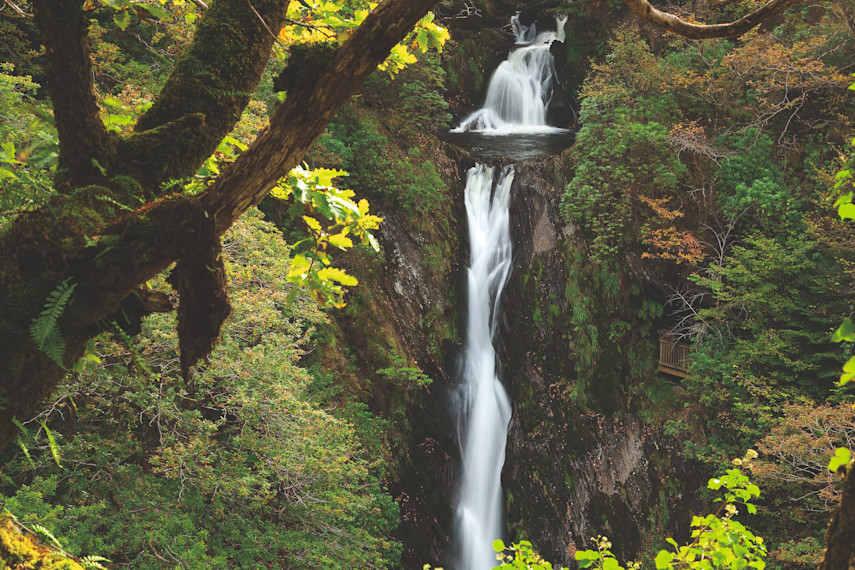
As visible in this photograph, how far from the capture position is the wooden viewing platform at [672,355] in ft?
35.2

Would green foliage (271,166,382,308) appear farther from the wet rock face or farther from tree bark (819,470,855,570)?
the wet rock face

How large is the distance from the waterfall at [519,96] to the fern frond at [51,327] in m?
14.9

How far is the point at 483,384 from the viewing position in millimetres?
11898

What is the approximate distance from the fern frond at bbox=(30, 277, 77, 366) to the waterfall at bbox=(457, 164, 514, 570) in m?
10.4

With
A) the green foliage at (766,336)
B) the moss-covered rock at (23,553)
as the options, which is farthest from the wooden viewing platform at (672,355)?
the moss-covered rock at (23,553)

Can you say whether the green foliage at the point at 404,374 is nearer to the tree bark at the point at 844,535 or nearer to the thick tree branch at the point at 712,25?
the thick tree branch at the point at 712,25

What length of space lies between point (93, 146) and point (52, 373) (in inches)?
25.5

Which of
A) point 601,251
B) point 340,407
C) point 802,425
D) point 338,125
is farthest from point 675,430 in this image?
point 338,125

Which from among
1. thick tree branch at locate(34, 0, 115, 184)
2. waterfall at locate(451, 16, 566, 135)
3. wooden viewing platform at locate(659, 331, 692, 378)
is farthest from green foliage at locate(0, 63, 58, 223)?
waterfall at locate(451, 16, 566, 135)

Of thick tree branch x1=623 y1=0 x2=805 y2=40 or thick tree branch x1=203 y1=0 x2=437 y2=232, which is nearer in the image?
thick tree branch x1=203 y1=0 x2=437 y2=232

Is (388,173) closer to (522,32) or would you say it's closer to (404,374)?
(404,374)

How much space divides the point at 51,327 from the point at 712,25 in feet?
6.91

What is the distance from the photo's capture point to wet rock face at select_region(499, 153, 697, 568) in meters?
10.0

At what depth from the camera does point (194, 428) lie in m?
6.32
